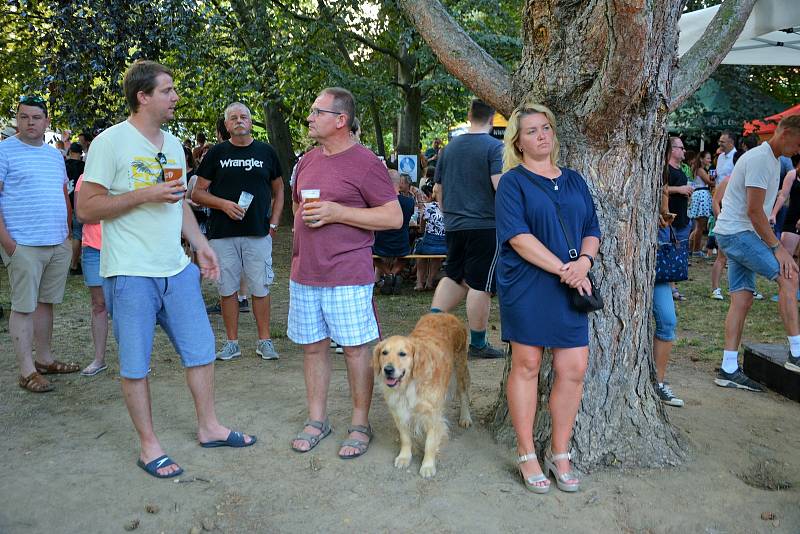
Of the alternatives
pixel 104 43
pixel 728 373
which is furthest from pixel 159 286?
pixel 104 43

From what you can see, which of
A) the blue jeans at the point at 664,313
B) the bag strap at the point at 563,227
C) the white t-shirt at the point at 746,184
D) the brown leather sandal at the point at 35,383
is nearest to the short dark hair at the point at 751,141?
the white t-shirt at the point at 746,184

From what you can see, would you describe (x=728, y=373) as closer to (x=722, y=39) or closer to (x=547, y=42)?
(x=722, y=39)

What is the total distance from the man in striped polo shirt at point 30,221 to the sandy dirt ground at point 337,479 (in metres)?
0.50

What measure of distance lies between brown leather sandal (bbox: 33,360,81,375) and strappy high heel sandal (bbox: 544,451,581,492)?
3.99m

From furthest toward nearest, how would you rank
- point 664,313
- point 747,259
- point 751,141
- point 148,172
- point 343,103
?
point 751,141 < point 747,259 < point 664,313 < point 343,103 < point 148,172

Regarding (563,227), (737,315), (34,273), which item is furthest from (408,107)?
(563,227)

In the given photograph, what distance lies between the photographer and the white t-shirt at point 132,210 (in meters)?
3.57

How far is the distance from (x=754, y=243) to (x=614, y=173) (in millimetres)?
2324

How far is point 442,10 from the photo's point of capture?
445cm

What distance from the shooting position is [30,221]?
509cm

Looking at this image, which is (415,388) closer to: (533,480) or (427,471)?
(427,471)

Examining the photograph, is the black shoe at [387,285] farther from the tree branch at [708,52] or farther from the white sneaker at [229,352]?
the tree branch at [708,52]

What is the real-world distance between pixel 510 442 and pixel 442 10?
270cm

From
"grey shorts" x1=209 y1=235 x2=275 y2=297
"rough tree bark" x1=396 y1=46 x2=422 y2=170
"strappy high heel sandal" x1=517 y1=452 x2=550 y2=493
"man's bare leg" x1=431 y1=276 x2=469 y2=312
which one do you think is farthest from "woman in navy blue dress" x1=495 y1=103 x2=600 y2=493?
"rough tree bark" x1=396 y1=46 x2=422 y2=170
